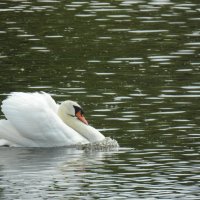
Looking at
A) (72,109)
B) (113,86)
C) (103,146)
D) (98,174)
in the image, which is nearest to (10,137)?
(72,109)

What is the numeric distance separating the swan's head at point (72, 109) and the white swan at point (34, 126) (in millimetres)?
415

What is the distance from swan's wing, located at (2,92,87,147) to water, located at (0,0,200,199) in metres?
0.37

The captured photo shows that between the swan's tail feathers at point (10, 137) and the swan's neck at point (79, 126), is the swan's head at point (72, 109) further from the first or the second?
the swan's tail feathers at point (10, 137)

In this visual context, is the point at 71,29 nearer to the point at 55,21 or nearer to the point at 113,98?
the point at 55,21

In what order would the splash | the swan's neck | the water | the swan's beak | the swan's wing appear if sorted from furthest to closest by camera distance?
1. the swan's beak
2. the swan's neck
3. the swan's wing
4. the splash
5. the water

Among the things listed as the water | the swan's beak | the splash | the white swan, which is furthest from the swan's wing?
the swan's beak

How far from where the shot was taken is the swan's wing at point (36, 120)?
80.9 ft

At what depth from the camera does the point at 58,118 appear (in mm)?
25141

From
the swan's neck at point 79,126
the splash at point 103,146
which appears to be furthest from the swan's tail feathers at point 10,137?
the swan's neck at point 79,126

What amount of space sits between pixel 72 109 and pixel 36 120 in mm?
1131

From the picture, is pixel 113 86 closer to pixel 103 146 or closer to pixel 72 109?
pixel 72 109

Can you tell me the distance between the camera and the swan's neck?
25.0m

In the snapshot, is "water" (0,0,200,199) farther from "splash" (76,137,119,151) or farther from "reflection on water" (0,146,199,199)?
"splash" (76,137,119,151)

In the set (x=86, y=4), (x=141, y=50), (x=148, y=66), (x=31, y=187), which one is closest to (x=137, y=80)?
(x=148, y=66)
